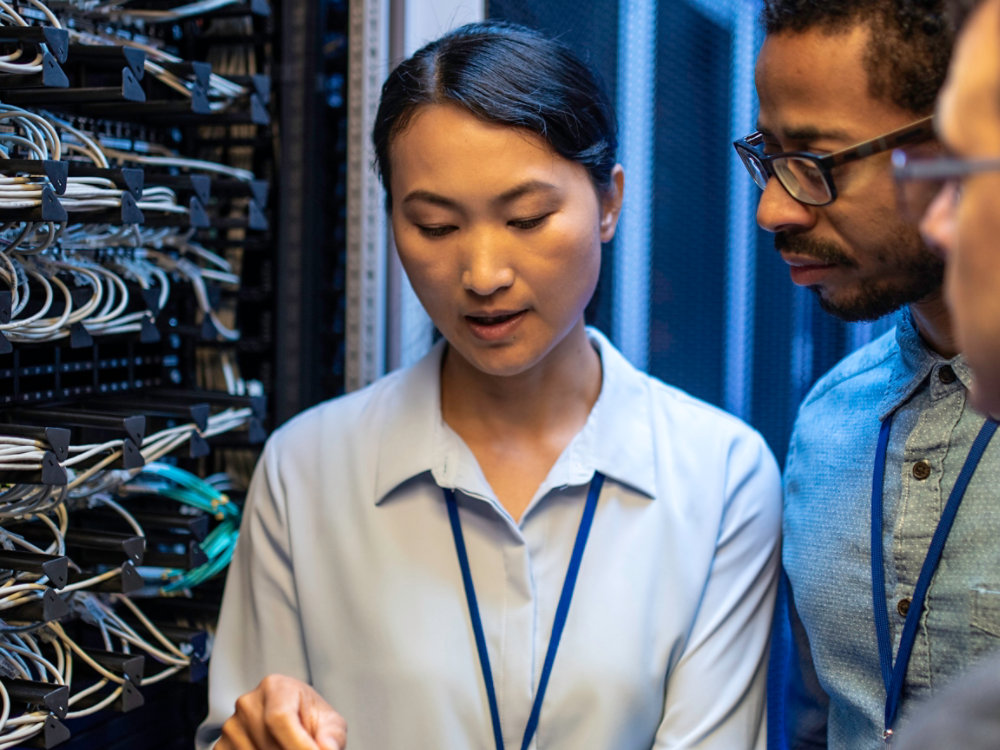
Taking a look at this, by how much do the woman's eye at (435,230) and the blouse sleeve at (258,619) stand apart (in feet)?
1.48

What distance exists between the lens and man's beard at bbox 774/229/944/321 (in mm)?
1065

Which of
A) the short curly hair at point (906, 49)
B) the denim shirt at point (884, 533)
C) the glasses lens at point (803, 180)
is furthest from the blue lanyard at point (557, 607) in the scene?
the short curly hair at point (906, 49)

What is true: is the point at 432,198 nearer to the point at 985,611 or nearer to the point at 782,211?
the point at 782,211

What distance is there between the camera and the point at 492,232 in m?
1.23

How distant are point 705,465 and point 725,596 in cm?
19

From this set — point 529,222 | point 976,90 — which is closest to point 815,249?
point 529,222

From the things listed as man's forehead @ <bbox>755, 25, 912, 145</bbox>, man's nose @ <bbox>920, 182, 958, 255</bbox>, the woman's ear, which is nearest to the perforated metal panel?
the woman's ear

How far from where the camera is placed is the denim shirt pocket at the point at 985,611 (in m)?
1.06

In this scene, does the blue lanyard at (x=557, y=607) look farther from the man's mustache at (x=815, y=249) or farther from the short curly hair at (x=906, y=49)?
the short curly hair at (x=906, y=49)

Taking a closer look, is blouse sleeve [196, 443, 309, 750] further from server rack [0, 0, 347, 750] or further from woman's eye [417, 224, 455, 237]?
woman's eye [417, 224, 455, 237]

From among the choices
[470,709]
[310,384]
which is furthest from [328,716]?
[310,384]

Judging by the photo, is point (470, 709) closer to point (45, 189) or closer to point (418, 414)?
point (418, 414)

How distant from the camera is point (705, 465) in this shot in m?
1.42

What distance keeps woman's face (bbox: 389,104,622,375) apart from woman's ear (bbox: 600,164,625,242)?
6 centimetres
